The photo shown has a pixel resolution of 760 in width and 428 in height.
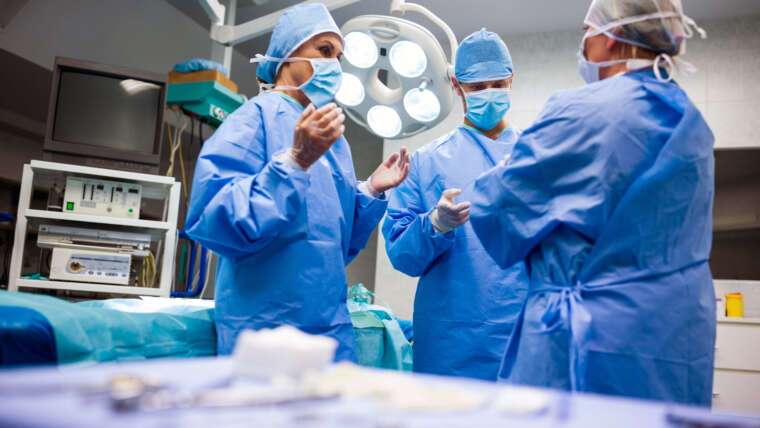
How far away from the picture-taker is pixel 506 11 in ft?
15.3

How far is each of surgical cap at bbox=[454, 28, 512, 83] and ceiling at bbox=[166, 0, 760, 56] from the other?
2.61 meters

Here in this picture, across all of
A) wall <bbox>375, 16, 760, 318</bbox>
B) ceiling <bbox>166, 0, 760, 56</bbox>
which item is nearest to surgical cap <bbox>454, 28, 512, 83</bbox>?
ceiling <bbox>166, 0, 760, 56</bbox>

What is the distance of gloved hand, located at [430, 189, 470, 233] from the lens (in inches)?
68.2

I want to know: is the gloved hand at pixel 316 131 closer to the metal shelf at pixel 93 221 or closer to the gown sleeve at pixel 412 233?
the gown sleeve at pixel 412 233

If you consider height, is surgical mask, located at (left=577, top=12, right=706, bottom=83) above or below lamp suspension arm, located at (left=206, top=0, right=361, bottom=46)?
below

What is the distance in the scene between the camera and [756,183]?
169 inches

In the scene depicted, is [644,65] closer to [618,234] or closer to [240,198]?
[618,234]

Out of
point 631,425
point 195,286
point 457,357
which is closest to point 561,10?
point 195,286

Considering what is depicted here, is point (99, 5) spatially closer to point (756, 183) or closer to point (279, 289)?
point (279, 289)

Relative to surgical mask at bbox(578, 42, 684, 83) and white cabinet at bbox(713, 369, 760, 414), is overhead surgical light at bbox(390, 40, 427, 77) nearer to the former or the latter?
surgical mask at bbox(578, 42, 684, 83)

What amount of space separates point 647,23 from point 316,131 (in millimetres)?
737

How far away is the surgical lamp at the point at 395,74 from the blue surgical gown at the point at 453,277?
408 mm

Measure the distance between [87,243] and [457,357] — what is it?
5.92 feet

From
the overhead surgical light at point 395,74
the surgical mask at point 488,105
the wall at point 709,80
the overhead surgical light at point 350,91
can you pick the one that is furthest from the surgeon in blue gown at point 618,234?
the wall at point 709,80
